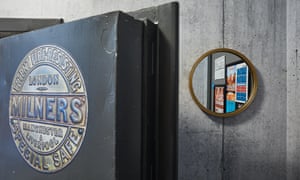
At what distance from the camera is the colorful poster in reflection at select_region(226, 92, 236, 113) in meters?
1.72

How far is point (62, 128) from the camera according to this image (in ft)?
1.90

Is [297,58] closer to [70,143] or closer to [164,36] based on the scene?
[164,36]

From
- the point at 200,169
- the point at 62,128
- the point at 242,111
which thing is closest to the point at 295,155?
the point at 242,111

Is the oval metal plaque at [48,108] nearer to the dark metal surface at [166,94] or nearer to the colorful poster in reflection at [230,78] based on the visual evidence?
the dark metal surface at [166,94]

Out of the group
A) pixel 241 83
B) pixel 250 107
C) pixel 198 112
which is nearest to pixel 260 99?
pixel 250 107

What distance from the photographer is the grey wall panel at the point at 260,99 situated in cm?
176

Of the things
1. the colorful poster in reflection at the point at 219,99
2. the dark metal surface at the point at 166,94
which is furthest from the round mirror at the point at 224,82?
the dark metal surface at the point at 166,94

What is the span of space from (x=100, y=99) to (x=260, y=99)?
160 centimetres

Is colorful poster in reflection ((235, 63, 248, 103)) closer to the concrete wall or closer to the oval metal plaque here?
the concrete wall

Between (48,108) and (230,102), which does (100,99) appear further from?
(230,102)

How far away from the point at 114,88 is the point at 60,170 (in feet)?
0.91

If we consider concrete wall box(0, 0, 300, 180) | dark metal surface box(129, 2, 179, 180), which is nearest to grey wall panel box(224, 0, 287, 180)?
concrete wall box(0, 0, 300, 180)

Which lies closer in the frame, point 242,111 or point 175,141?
point 175,141

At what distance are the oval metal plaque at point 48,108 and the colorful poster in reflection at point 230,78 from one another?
1.41m
